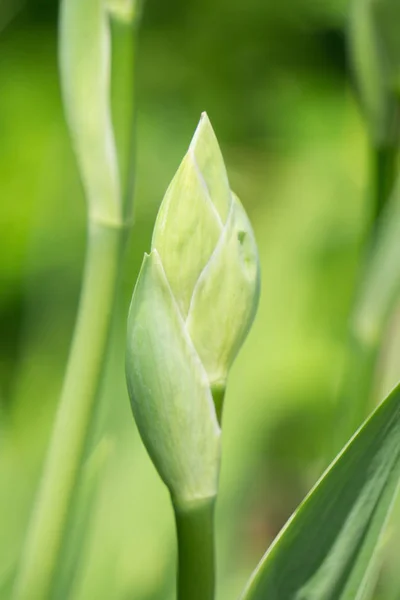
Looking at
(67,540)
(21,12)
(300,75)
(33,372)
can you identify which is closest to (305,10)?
(300,75)

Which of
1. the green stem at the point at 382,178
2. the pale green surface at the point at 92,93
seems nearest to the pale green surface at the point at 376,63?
the green stem at the point at 382,178

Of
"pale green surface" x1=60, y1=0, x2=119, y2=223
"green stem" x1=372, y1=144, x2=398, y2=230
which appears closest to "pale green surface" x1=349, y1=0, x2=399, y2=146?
"green stem" x1=372, y1=144, x2=398, y2=230

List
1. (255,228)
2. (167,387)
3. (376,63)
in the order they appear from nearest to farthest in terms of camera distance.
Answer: (167,387), (376,63), (255,228)

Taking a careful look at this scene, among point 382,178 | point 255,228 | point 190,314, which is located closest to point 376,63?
point 382,178

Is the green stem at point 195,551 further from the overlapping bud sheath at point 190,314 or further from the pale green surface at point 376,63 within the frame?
the pale green surface at point 376,63

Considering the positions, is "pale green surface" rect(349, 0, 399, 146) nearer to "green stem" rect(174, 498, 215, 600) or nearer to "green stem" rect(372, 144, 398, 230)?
"green stem" rect(372, 144, 398, 230)

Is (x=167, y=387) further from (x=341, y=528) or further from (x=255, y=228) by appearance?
(x=255, y=228)

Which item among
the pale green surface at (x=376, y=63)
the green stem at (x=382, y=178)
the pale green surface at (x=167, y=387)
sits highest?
the pale green surface at (x=376, y=63)
